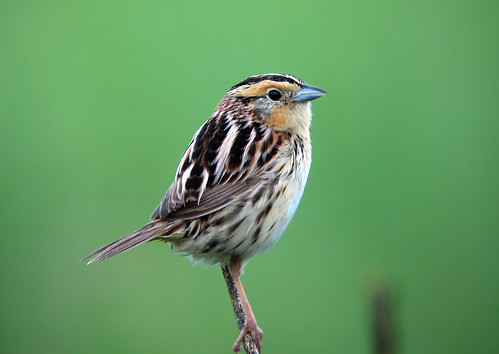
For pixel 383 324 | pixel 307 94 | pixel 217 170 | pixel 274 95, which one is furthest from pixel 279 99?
pixel 383 324

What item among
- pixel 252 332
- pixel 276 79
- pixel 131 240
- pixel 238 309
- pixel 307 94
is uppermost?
pixel 276 79

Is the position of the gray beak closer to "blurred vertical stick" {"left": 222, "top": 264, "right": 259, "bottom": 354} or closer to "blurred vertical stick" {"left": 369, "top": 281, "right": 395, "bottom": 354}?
"blurred vertical stick" {"left": 222, "top": 264, "right": 259, "bottom": 354}

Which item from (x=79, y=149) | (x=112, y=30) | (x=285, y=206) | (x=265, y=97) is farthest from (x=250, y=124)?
(x=112, y=30)

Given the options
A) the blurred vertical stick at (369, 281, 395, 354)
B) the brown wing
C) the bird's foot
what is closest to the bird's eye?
the brown wing

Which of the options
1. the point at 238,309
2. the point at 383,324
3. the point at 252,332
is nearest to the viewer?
the point at 383,324

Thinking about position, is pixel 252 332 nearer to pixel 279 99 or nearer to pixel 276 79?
pixel 279 99

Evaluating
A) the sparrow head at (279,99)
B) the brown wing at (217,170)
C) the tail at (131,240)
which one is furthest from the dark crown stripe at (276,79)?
the tail at (131,240)

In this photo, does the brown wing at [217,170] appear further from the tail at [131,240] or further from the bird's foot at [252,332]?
the bird's foot at [252,332]
